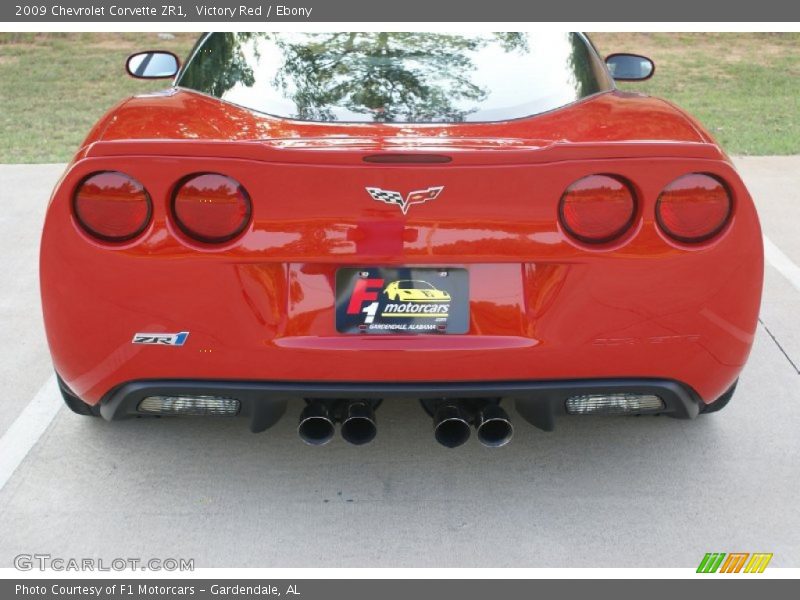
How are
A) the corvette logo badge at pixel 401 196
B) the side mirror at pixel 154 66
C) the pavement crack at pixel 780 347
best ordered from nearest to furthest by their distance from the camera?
the corvette logo badge at pixel 401 196 → the pavement crack at pixel 780 347 → the side mirror at pixel 154 66

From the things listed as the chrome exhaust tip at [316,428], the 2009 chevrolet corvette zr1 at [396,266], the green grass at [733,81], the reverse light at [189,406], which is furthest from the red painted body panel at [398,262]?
the green grass at [733,81]

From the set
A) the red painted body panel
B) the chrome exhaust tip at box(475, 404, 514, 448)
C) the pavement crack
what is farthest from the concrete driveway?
the red painted body panel

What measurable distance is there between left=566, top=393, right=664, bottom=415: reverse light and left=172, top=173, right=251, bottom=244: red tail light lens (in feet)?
3.70

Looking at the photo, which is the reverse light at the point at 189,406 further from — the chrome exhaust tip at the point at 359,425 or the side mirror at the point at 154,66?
the side mirror at the point at 154,66

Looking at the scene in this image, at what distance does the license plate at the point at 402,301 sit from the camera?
8.97 ft

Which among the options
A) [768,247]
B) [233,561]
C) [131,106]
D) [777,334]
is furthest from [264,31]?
[768,247]

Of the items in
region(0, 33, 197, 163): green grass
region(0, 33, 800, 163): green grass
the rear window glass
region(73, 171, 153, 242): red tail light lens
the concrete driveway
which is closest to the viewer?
region(73, 171, 153, 242): red tail light lens

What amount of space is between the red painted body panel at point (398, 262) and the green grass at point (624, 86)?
5.58 m

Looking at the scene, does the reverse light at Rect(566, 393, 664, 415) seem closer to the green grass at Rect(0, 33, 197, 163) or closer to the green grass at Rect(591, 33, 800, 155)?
the green grass at Rect(591, 33, 800, 155)

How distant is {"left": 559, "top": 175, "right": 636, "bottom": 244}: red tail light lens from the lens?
2.75 m

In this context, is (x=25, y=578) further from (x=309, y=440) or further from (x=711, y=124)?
(x=711, y=124)

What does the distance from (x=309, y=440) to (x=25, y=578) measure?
0.90m

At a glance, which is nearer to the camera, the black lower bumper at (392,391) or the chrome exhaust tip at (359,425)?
the black lower bumper at (392,391)

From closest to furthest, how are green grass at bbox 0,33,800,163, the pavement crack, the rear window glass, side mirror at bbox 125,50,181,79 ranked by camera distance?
the rear window glass < the pavement crack < side mirror at bbox 125,50,181,79 < green grass at bbox 0,33,800,163
